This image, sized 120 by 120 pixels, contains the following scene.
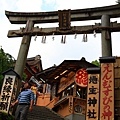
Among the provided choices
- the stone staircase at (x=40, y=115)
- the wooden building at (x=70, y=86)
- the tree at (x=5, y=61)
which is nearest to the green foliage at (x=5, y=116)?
the stone staircase at (x=40, y=115)

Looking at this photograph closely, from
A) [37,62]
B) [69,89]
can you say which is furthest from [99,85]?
[37,62]

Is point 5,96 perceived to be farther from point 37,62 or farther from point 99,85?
point 37,62

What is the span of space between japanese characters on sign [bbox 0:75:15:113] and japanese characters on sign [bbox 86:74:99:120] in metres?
3.67

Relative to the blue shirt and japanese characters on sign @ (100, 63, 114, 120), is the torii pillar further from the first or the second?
japanese characters on sign @ (100, 63, 114, 120)

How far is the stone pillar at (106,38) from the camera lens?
11.0 m

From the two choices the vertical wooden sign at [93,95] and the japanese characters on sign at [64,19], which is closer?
the vertical wooden sign at [93,95]

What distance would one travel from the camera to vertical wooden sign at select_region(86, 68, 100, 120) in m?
7.82

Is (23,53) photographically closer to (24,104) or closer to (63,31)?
(63,31)

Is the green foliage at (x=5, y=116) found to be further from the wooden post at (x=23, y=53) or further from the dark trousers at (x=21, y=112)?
the dark trousers at (x=21, y=112)

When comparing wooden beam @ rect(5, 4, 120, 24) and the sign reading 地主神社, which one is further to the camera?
wooden beam @ rect(5, 4, 120, 24)

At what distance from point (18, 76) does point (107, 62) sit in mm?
4309

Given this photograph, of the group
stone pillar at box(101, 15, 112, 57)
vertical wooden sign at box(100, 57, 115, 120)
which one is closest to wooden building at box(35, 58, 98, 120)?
stone pillar at box(101, 15, 112, 57)

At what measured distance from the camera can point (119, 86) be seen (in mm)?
8328

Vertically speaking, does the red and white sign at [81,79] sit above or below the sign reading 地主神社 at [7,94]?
above
